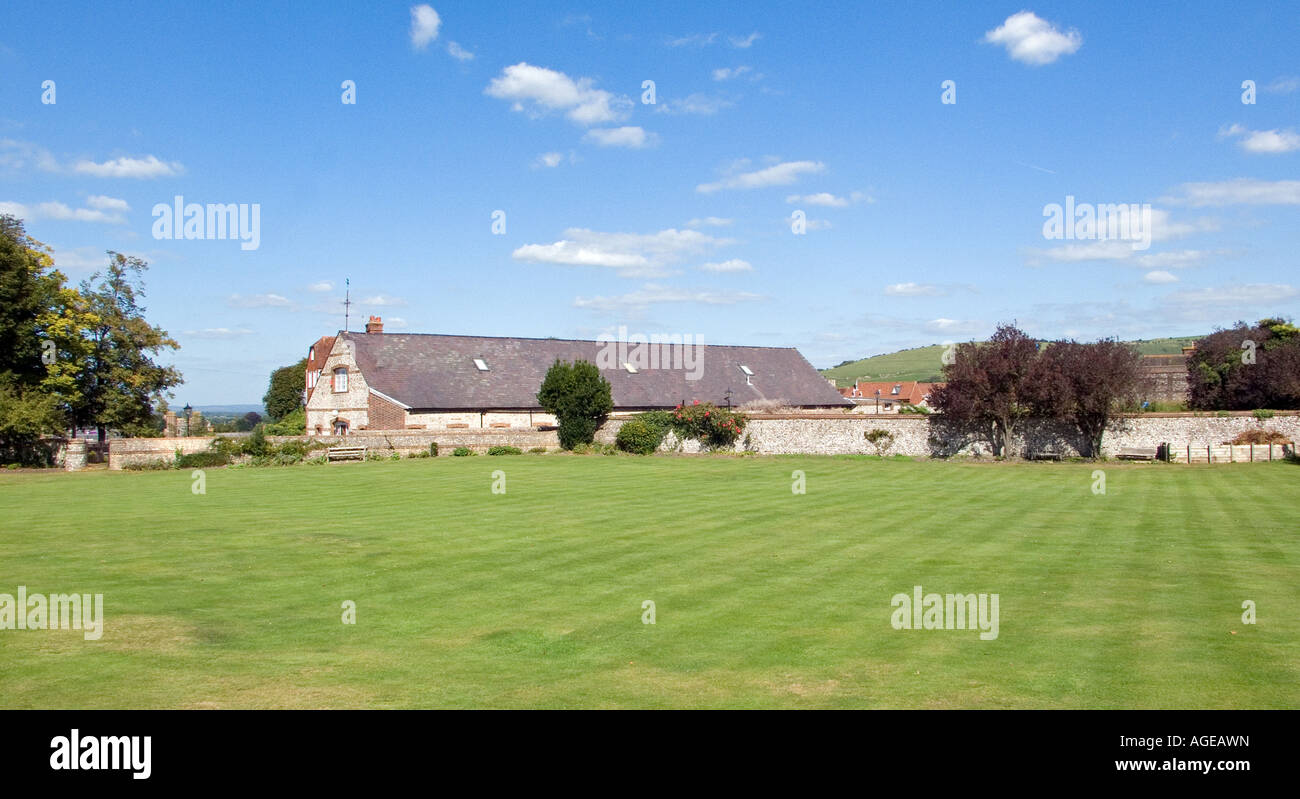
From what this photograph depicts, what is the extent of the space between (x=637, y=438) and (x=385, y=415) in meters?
14.2

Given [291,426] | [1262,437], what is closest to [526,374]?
[291,426]

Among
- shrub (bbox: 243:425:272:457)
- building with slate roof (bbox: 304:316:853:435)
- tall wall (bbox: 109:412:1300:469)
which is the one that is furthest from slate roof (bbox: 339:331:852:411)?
shrub (bbox: 243:425:272:457)

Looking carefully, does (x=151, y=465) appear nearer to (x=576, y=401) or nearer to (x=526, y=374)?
(x=576, y=401)

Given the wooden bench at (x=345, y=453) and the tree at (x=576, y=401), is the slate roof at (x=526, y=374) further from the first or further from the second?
the wooden bench at (x=345, y=453)

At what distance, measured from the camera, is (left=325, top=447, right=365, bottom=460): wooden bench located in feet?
122

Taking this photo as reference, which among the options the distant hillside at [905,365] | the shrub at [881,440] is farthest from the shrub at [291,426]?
the distant hillside at [905,365]

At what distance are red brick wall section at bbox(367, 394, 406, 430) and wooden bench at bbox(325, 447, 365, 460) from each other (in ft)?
22.9

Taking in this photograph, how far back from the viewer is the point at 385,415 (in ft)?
149

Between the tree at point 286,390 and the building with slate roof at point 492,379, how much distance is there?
13.6 m

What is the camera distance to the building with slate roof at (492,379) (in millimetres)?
46312

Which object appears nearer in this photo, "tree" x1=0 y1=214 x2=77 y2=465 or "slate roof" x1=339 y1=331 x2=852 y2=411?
"tree" x1=0 y1=214 x2=77 y2=465

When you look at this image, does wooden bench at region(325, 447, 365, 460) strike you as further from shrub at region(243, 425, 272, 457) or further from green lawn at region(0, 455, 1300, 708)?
green lawn at region(0, 455, 1300, 708)
